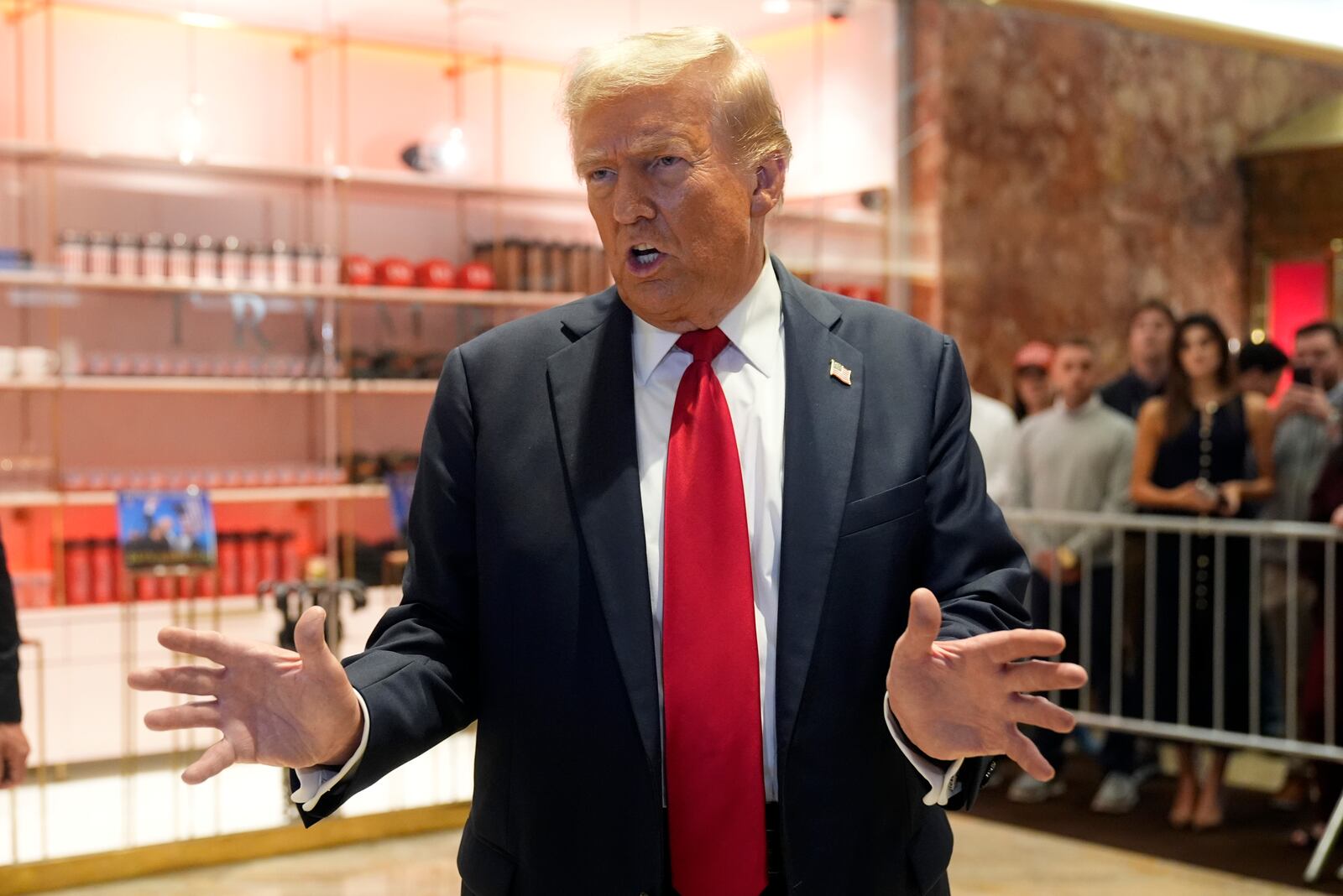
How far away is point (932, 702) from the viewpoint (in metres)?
1.31

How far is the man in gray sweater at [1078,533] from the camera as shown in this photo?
5.06 meters

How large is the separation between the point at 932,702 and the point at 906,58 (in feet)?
19.6

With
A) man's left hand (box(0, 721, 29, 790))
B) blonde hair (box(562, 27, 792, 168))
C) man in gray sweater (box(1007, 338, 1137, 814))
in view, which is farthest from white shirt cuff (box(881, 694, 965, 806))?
man in gray sweater (box(1007, 338, 1137, 814))

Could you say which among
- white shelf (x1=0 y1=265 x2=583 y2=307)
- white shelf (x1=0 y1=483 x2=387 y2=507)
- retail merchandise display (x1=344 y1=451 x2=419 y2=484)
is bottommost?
white shelf (x1=0 y1=483 x2=387 y2=507)

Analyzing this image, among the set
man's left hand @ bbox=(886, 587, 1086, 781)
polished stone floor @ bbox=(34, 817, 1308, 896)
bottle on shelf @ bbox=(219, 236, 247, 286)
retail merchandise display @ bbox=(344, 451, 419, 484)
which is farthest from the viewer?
retail merchandise display @ bbox=(344, 451, 419, 484)

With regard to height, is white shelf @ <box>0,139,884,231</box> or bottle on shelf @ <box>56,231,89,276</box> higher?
white shelf @ <box>0,139,884,231</box>

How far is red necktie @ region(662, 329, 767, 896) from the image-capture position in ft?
4.61

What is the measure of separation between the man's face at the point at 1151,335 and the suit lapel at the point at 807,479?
4.14m

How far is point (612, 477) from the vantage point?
1.46 metres

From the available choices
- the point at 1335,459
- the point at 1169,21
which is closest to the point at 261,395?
the point at 1335,459

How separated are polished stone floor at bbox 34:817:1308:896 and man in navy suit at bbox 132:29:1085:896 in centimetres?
286

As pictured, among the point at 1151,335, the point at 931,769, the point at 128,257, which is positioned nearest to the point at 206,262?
the point at 128,257

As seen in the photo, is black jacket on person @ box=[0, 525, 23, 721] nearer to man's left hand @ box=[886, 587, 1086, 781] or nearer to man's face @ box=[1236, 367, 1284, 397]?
man's left hand @ box=[886, 587, 1086, 781]

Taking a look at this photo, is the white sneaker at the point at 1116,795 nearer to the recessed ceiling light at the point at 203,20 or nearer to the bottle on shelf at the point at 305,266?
the bottle on shelf at the point at 305,266
